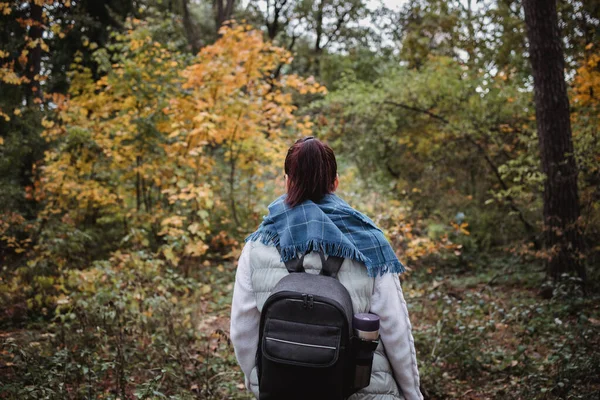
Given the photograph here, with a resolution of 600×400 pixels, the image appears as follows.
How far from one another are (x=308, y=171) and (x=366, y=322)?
2.08 ft

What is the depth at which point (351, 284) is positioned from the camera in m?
1.89

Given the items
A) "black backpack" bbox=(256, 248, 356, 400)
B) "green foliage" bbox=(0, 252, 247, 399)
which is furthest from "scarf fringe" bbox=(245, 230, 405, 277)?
"green foliage" bbox=(0, 252, 247, 399)

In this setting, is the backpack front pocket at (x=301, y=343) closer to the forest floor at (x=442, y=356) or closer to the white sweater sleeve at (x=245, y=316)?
the white sweater sleeve at (x=245, y=316)

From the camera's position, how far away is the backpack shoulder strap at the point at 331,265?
188 centimetres

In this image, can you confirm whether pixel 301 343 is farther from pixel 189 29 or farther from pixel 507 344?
pixel 189 29

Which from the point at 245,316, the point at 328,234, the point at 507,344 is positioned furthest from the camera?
the point at 507,344

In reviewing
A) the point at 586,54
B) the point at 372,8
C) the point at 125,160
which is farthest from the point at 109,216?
the point at 372,8

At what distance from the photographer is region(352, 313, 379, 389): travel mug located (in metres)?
1.77

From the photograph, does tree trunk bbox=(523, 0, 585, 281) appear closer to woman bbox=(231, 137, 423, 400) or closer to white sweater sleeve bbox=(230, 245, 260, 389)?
woman bbox=(231, 137, 423, 400)

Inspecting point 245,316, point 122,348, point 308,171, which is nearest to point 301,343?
point 245,316

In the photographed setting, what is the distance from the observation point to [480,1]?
11.5 metres

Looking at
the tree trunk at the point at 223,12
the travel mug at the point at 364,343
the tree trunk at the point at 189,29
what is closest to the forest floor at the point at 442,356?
the travel mug at the point at 364,343

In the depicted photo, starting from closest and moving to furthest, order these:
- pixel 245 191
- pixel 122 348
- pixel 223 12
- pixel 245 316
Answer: pixel 245 316 < pixel 122 348 < pixel 245 191 < pixel 223 12

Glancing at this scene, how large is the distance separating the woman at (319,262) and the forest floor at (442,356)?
142cm
